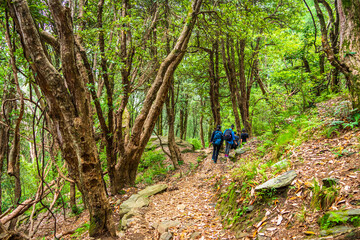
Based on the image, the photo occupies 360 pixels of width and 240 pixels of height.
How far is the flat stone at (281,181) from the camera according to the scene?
366 centimetres

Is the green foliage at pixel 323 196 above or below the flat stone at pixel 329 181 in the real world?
below

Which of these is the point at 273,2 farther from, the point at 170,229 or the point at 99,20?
the point at 170,229

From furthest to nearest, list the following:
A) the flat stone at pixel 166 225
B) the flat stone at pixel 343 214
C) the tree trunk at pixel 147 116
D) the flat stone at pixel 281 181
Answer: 1. the tree trunk at pixel 147 116
2. the flat stone at pixel 166 225
3. the flat stone at pixel 281 181
4. the flat stone at pixel 343 214

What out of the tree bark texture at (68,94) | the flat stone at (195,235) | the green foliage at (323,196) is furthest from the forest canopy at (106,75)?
the green foliage at (323,196)

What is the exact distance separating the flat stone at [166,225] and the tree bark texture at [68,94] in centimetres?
109

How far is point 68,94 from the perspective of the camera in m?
3.74

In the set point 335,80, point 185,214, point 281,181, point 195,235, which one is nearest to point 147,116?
point 185,214

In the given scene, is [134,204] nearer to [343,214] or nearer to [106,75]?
[106,75]

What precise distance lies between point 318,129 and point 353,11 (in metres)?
2.78

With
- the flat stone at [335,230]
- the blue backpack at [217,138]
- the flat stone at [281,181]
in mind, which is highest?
the blue backpack at [217,138]

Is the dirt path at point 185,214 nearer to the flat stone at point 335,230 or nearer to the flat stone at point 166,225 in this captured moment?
the flat stone at point 166,225

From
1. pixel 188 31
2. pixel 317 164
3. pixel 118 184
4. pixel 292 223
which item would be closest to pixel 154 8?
pixel 188 31

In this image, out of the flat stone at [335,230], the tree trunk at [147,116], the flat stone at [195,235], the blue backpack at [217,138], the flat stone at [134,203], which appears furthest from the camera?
the blue backpack at [217,138]

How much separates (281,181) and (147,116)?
5.31 m
